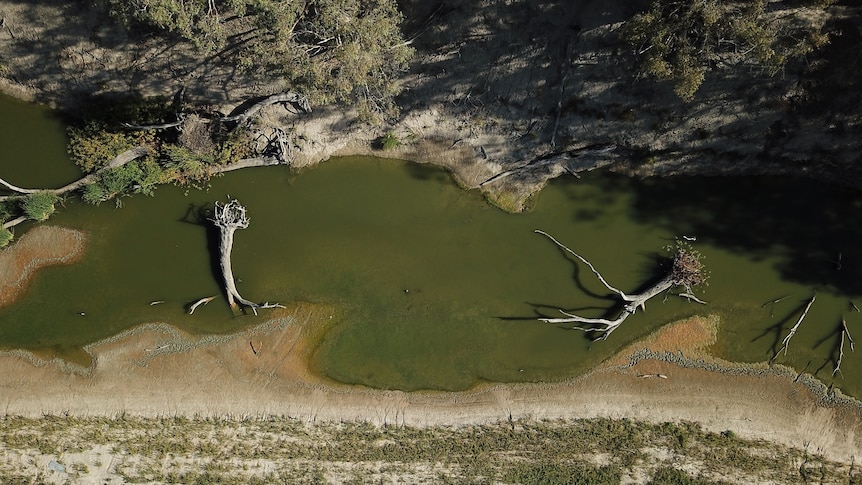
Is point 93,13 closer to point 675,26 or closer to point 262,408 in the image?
point 262,408

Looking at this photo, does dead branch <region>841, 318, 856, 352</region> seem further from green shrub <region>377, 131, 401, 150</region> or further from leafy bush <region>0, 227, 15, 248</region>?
leafy bush <region>0, 227, 15, 248</region>

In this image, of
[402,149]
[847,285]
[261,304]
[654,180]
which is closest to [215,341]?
[261,304]

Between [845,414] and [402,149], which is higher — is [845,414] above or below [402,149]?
below

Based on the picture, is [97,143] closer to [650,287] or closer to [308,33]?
[308,33]

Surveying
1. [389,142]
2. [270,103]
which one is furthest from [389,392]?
[270,103]

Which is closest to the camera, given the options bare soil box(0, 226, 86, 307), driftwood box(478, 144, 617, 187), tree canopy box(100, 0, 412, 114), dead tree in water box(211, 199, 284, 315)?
tree canopy box(100, 0, 412, 114)

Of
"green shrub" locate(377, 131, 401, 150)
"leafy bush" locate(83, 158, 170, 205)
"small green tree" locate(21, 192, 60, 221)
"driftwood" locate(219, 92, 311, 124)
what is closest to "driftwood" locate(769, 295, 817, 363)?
"green shrub" locate(377, 131, 401, 150)

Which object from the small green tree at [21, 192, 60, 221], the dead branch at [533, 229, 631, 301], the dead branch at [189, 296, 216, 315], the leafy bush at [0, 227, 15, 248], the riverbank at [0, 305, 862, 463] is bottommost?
the riverbank at [0, 305, 862, 463]
